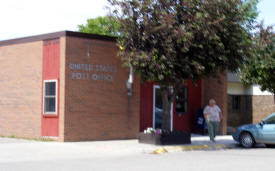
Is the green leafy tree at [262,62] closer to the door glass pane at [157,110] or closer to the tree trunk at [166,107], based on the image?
the tree trunk at [166,107]

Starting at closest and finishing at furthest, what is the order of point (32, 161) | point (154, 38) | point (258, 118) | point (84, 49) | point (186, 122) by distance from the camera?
point (32, 161) → point (154, 38) → point (84, 49) → point (186, 122) → point (258, 118)

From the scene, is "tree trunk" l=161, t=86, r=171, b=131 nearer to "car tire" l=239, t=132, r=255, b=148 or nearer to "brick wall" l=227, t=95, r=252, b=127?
"car tire" l=239, t=132, r=255, b=148

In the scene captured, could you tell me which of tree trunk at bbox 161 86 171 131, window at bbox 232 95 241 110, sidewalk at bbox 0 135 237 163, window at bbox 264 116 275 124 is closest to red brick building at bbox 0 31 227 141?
sidewalk at bbox 0 135 237 163

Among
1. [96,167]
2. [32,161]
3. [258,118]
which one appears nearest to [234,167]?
[96,167]

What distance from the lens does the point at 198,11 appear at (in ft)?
A: 51.6

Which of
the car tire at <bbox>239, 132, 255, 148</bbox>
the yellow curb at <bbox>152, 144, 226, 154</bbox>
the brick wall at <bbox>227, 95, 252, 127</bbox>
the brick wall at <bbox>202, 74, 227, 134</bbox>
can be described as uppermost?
the brick wall at <bbox>202, 74, 227, 134</bbox>

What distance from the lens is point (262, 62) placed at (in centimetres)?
2080

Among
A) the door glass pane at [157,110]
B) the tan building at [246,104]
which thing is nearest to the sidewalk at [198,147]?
the door glass pane at [157,110]

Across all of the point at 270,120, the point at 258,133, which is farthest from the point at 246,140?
the point at 270,120

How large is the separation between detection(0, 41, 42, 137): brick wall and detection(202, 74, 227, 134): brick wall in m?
8.54

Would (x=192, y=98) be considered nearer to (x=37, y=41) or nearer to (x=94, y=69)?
(x=94, y=69)

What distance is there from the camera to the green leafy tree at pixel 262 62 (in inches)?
660

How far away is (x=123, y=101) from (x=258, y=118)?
13.1 metres

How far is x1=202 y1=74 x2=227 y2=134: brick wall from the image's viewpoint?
2178 cm
